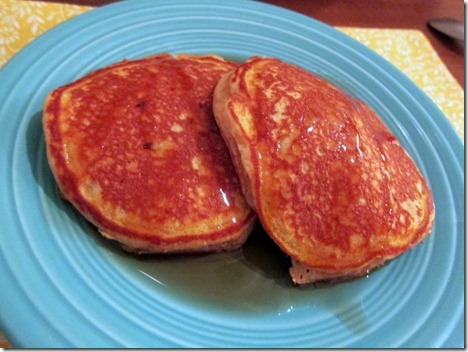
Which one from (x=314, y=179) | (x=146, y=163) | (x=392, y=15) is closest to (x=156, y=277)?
(x=146, y=163)

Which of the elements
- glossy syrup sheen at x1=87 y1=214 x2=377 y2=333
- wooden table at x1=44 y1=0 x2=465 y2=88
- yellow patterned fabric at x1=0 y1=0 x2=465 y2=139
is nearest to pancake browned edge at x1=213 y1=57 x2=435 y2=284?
glossy syrup sheen at x1=87 y1=214 x2=377 y2=333

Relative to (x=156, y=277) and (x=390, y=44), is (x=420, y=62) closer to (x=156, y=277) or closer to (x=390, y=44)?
(x=390, y=44)

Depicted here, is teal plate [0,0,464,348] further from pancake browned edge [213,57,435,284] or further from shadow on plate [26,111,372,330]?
pancake browned edge [213,57,435,284]

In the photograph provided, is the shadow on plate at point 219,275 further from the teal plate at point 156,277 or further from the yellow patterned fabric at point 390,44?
the yellow patterned fabric at point 390,44

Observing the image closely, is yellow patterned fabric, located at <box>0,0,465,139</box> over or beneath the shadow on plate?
over

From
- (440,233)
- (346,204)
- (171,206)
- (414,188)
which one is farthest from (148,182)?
(440,233)

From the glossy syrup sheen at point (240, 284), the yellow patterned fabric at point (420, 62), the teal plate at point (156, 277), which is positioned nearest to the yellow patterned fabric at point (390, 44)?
the yellow patterned fabric at point (420, 62)

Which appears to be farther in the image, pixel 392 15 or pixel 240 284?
pixel 392 15
